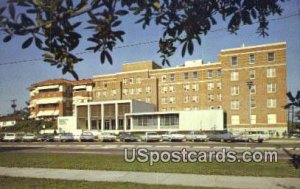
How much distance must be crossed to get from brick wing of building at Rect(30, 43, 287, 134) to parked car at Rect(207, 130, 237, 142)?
7005 millimetres

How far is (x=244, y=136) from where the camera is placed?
1898 inches

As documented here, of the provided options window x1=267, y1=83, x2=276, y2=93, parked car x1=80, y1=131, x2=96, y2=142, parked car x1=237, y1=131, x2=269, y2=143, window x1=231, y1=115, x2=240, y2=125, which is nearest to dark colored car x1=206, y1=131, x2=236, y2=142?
parked car x1=237, y1=131, x2=269, y2=143

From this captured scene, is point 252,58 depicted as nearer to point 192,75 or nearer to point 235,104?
point 235,104

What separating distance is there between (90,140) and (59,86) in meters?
45.5

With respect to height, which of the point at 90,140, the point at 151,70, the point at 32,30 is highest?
the point at 151,70

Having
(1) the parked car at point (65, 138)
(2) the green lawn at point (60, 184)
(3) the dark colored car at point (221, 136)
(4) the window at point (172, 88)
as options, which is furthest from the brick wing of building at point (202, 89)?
(2) the green lawn at point (60, 184)

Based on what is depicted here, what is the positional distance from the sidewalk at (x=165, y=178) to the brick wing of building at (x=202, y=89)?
3826cm

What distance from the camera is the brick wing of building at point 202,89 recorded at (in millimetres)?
69250

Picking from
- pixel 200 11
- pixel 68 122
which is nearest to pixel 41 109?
pixel 68 122

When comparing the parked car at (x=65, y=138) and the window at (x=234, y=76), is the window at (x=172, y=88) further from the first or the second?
the parked car at (x=65, y=138)

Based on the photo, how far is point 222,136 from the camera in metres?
50.4

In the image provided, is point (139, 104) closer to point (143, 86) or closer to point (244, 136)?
point (143, 86)

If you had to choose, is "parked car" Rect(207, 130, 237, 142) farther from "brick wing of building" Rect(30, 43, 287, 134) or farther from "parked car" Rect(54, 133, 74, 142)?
"parked car" Rect(54, 133, 74, 142)

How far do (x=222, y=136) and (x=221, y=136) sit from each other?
0.14 meters
